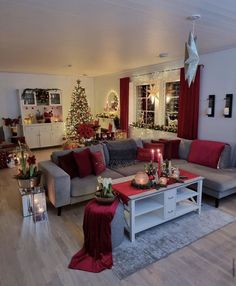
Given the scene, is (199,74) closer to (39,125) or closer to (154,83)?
(154,83)

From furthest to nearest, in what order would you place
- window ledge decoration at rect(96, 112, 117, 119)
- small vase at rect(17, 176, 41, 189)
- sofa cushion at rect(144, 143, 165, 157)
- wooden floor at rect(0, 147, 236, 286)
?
window ledge decoration at rect(96, 112, 117, 119), sofa cushion at rect(144, 143, 165, 157), small vase at rect(17, 176, 41, 189), wooden floor at rect(0, 147, 236, 286)

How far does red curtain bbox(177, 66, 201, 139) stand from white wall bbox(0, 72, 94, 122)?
15.0ft

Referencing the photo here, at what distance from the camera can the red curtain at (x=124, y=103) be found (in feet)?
22.6

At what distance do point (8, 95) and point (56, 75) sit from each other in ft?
5.63

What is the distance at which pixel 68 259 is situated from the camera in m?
2.38

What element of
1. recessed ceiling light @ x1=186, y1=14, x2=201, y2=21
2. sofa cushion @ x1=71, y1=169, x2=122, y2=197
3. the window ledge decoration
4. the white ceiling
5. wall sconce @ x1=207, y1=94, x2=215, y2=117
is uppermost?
the white ceiling

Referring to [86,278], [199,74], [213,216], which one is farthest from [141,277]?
[199,74]

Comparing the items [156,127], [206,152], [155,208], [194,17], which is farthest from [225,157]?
[194,17]

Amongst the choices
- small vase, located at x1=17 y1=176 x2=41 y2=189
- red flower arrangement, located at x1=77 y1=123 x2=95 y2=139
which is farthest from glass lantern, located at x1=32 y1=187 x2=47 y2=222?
red flower arrangement, located at x1=77 y1=123 x2=95 y2=139

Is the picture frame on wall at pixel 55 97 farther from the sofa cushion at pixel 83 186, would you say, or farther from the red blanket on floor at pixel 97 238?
the red blanket on floor at pixel 97 238

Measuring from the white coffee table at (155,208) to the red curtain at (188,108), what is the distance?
2050mm

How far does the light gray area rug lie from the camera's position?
2326 millimetres

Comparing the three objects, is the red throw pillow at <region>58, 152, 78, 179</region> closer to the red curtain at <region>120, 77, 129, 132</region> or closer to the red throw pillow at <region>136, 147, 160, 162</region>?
the red throw pillow at <region>136, 147, 160, 162</region>

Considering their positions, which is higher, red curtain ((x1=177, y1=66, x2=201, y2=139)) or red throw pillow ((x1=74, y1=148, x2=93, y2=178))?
red curtain ((x1=177, y1=66, x2=201, y2=139))
